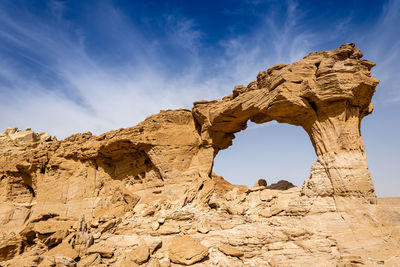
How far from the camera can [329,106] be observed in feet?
27.6

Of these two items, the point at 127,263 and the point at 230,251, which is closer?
the point at 127,263

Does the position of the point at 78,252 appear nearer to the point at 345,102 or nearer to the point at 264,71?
the point at 264,71

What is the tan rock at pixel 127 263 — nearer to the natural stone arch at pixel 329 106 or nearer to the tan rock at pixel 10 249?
the tan rock at pixel 10 249

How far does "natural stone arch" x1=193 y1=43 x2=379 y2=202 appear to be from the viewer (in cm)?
774

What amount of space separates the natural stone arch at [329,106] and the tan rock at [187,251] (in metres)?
4.17

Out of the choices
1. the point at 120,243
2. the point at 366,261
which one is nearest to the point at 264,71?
the point at 366,261

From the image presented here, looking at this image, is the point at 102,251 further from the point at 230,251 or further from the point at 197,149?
the point at 197,149

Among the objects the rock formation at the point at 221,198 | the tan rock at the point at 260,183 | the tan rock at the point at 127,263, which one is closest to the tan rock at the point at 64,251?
the rock formation at the point at 221,198

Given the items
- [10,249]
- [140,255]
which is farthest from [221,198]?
[10,249]

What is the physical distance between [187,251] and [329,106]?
660cm

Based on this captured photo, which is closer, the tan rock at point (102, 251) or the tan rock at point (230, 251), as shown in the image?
the tan rock at point (230, 251)

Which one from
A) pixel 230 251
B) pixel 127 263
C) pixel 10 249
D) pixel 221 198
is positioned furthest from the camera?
pixel 221 198

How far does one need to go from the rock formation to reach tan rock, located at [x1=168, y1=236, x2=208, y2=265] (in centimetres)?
3

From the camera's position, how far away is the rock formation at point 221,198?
263 inches
